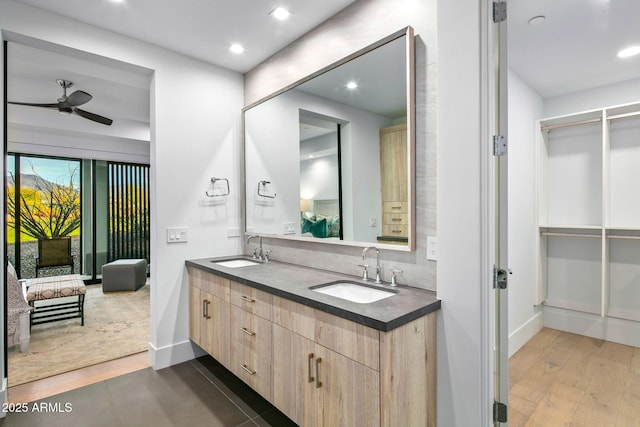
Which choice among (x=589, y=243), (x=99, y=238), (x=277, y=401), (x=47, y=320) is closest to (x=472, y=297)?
(x=277, y=401)

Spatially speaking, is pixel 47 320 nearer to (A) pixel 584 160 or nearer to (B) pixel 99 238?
(B) pixel 99 238

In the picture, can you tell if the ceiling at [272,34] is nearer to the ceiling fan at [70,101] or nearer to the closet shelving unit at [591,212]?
the ceiling fan at [70,101]

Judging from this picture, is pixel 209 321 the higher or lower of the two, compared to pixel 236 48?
lower

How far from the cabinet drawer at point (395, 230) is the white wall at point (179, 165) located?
178 cm

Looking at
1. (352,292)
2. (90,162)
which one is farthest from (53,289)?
(352,292)

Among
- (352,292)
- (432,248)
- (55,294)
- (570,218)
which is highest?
(570,218)

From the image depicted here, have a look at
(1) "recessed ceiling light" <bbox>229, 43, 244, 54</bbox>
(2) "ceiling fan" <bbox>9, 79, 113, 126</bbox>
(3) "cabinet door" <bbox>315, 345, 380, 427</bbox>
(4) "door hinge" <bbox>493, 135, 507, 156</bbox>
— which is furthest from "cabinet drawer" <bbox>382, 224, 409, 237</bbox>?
(2) "ceiling fan" <bbox>9, 79, 113, 126</bbox>

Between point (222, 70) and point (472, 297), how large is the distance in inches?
115

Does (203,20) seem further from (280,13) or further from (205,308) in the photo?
(205,308)

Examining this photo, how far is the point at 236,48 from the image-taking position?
9.18 ft

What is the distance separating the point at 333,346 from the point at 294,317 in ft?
0.98

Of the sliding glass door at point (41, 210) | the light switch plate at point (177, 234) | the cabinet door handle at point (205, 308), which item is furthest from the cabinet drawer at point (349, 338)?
the sliding glass door at point (41, 210)

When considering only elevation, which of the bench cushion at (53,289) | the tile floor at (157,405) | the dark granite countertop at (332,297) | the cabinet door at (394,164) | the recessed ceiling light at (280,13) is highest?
the recessed ceiling light at (280,13)

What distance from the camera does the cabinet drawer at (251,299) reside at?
6.42 ft
